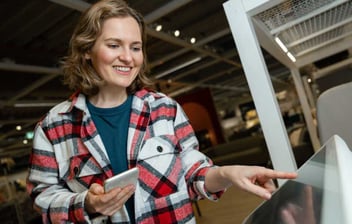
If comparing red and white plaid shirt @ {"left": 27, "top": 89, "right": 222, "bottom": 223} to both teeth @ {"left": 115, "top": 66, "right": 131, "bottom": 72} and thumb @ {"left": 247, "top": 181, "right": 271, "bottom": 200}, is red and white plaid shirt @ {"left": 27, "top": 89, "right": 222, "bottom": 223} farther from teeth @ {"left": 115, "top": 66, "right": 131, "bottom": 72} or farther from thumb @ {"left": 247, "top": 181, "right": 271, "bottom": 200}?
thumb @ {"left": 247, "top": 181, "right": 271, "bottom": 200}

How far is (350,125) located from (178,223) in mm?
631

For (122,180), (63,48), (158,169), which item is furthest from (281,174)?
(63,48)

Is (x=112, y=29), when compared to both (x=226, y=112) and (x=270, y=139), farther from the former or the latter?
(x=226, y=112)

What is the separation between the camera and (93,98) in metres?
1.12

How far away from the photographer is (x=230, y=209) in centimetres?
420

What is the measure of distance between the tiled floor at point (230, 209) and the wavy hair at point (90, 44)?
2900 mm

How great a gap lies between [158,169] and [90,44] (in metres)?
0.45

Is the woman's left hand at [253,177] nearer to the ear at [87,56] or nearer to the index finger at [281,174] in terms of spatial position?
the index finger at [281,174]

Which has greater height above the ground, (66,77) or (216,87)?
(216,87)

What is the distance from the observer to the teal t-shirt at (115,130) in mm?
985

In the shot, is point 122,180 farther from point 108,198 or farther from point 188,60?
point 188,60

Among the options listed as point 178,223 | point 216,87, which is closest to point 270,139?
point 178,223

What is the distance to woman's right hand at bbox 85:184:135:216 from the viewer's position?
0.74 meters

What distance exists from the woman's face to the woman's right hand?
33 centimetres
